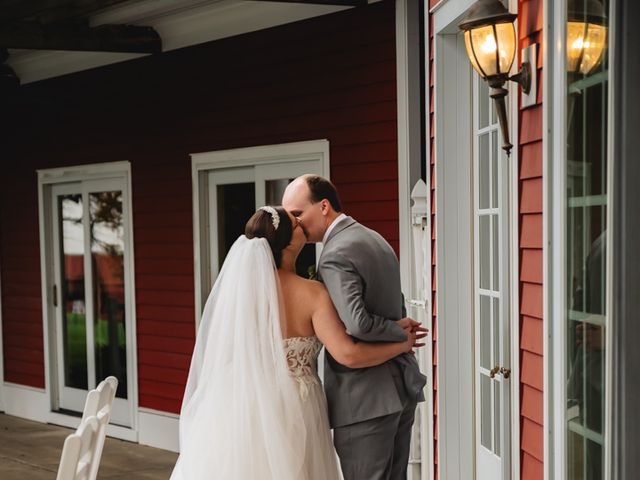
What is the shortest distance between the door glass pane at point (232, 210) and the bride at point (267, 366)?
3.81 m

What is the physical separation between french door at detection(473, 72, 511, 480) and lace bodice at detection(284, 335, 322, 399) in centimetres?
73

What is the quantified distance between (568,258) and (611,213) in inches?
15.2

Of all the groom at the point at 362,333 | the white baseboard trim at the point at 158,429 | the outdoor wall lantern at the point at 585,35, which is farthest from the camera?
the white baseboard trim at the point at 158,429

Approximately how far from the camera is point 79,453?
2.79 m

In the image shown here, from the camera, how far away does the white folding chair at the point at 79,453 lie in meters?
2.74

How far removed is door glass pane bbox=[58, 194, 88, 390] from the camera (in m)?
9.09

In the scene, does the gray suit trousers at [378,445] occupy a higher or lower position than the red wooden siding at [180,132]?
lower

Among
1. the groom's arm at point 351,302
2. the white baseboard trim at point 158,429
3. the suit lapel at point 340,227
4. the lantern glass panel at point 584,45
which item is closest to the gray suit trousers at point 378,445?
the groom's arm at point 351,302

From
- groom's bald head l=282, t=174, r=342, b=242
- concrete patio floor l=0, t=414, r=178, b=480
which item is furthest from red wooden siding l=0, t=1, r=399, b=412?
groom's bald head l=282, t=174, r=342, b=242

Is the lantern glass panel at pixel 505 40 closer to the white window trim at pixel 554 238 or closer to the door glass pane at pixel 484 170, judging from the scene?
the white window trim at pixel 554 238

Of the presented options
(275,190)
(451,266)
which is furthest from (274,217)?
(275,190)

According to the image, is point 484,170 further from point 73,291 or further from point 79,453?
point 73,291

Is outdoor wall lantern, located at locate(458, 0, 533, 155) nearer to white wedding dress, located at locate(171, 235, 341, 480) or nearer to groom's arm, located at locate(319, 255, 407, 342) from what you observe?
groom's arm, located at locate(319, 255, 407, 342)

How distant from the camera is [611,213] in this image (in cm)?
235
